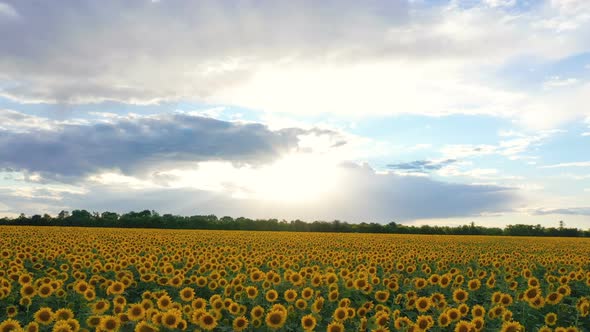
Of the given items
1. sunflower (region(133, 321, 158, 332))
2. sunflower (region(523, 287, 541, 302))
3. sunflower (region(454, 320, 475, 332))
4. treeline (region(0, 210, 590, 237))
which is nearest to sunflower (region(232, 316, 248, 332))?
sunflower (region(133, 321, 158, 332))

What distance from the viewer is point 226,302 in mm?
11227

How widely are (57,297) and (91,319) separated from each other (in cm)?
346

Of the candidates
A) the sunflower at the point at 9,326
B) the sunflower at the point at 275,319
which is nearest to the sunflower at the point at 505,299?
the sunflower at the point at 275,319

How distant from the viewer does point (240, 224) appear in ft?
256

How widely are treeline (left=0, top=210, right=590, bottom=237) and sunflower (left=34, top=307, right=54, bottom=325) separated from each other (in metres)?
63.6

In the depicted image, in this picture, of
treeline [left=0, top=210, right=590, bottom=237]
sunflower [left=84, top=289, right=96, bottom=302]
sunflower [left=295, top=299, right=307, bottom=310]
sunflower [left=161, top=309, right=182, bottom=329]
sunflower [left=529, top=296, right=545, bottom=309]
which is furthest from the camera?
treeline [left=0, top=210, right=590, bottom=237]

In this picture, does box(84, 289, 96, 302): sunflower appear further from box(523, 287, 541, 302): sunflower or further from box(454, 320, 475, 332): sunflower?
box(523, 287, 541, 302): sunflower

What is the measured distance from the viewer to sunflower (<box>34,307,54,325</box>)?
409 inches

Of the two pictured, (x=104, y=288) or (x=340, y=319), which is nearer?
(x=340, y=319)

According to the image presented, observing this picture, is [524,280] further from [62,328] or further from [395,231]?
[395,231]

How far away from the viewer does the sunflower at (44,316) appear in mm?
10398

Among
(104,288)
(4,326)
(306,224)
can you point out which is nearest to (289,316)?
(4,326)

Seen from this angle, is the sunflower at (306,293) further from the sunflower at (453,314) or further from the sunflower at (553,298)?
Answer: the sunflower at (553,298)

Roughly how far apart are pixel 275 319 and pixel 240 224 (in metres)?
68.7
